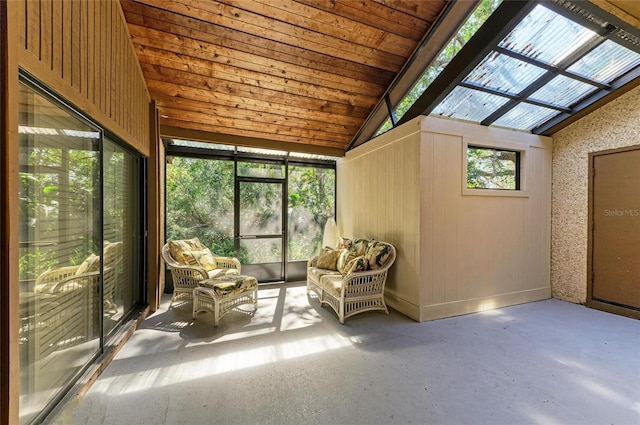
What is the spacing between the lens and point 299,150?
180 inches

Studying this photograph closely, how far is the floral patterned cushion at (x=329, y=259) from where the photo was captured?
155 inches

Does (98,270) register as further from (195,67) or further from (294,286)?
(294,286)

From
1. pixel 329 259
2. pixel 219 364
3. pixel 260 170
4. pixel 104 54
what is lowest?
pixel 219 364

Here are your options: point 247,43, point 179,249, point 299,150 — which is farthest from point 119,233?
point 299,150

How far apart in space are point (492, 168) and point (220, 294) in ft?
13.7

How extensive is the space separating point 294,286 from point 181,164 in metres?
3.04

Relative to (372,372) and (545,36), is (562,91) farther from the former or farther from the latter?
(372,372)

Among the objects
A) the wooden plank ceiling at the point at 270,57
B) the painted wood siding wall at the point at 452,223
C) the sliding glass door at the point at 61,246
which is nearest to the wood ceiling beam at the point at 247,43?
the wooden plank ceiling at the point at 270,57

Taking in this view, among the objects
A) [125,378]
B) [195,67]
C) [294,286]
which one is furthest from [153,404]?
[195,67]

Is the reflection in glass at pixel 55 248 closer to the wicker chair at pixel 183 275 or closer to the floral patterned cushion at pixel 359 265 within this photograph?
the wicker chair at pixel 183 275

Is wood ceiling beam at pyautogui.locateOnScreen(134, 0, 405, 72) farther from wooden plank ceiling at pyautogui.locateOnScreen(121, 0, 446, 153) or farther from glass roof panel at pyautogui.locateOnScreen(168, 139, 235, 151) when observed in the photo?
glass roof panel at pyautogui.locateOnScreen(168, 139, 235, 151)

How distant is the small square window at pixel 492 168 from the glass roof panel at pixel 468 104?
44cm

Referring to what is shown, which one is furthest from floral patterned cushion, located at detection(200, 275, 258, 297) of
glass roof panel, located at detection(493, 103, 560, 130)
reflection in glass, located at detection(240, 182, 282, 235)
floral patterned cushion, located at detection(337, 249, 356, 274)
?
glass roof panel, located at detection(493, 103, 560, 130)

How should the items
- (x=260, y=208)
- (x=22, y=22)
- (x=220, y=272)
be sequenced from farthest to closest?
(x=260, y=208) < (x=220, y=272) < (x=22, y=22)
